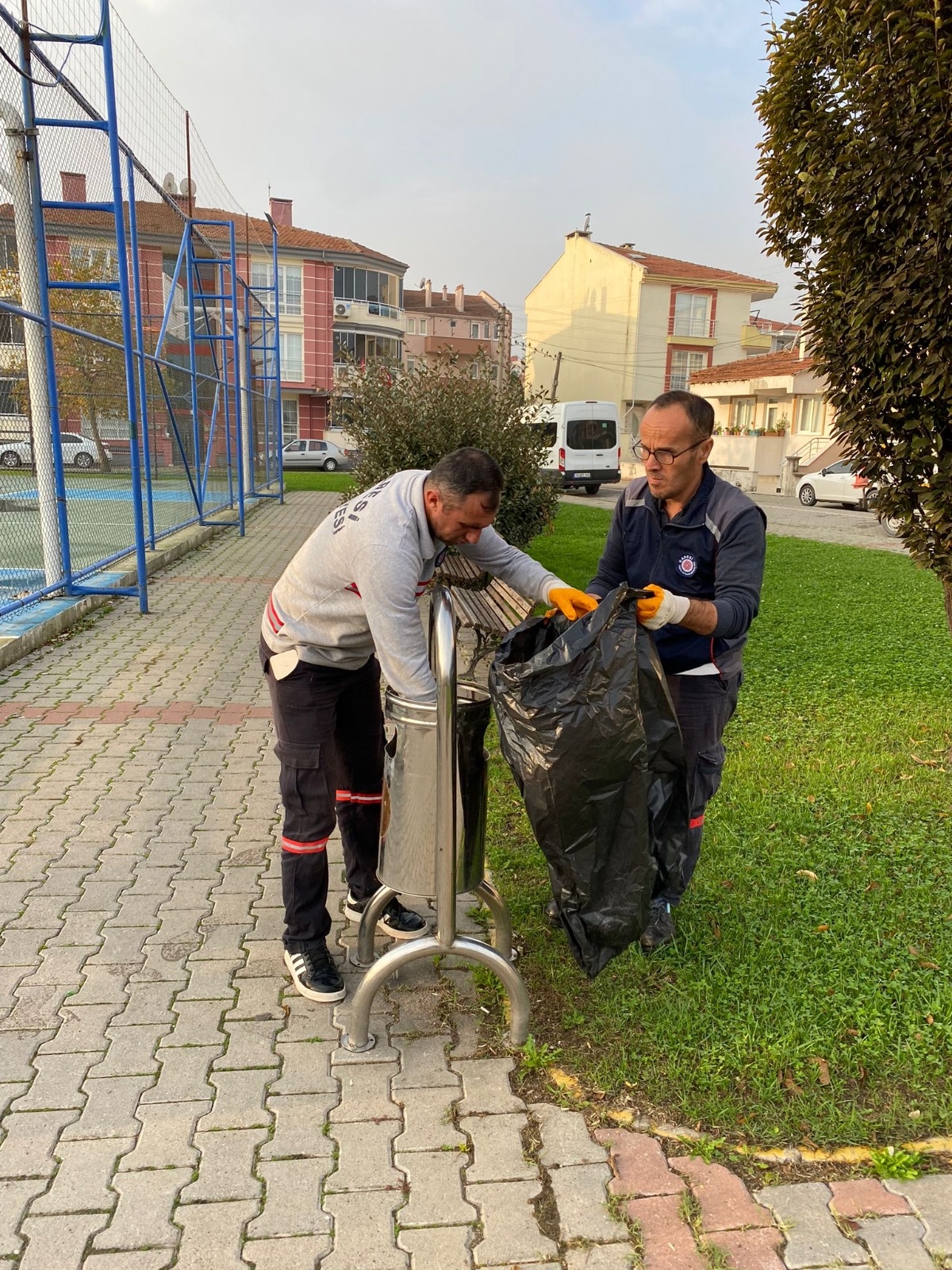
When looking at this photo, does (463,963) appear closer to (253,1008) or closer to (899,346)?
(253,1008)

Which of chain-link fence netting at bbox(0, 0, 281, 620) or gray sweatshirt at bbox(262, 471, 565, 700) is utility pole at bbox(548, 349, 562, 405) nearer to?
chain-link fence netting at bbox(0, 0, 281, 620)

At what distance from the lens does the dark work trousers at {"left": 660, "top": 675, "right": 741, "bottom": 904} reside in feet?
A: 9.15

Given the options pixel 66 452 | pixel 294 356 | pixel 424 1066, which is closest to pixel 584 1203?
pixel 424 1066

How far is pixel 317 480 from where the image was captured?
96.3ft

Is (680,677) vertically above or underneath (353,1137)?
above

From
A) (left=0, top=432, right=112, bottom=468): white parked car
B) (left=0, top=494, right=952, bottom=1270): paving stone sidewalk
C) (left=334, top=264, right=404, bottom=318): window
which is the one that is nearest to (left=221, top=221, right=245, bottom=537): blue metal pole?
(left=0, top=432, right=112, bottom=468): white parked car

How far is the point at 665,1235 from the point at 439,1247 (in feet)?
1.58

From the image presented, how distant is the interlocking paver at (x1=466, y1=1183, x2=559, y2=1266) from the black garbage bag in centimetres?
58

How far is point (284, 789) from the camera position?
2721mm

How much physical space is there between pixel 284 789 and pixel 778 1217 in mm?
1624

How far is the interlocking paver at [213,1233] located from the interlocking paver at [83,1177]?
7.6 inches

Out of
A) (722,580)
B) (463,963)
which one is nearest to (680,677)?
(722,580)

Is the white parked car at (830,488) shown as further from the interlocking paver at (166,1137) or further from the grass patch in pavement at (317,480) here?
the interlocking paver at (166,1137)

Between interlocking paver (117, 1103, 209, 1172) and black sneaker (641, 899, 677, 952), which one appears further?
black sneaker (641, 899, 677, 952)
